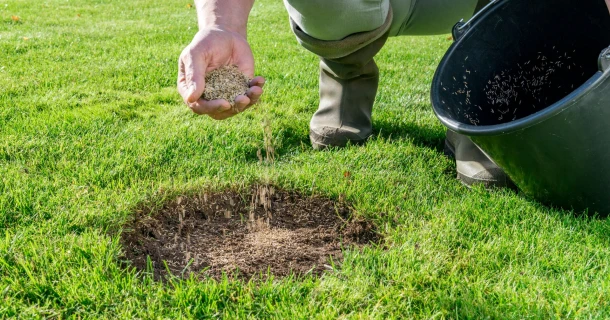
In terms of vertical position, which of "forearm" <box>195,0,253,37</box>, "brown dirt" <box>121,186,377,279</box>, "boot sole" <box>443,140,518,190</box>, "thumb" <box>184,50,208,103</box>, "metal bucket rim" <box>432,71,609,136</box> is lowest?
"brown dirt" <box>121,186,377,279</box>

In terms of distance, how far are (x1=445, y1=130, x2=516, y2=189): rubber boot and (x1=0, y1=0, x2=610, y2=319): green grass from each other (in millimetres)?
59

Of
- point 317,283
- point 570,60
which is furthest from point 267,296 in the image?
point 570,60

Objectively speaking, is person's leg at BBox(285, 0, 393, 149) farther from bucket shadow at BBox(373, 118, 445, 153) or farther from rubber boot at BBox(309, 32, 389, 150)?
bucket shadow at BBox(373, 118, 445, 153)

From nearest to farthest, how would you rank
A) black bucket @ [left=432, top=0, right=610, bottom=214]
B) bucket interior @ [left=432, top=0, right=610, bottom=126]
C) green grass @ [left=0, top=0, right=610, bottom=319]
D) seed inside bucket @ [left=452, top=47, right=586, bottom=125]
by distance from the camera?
1. green grass @ [left=0, top=0, right=610, bottom=319]
2. black bucket @ [left=432, top=0, right=610, bottom=214]
3. bucket interior @ [left=432, top=0, right=610, bottom=126]
4. seed inside bucket @ [left=452, top=47, right=586, bottom=125]

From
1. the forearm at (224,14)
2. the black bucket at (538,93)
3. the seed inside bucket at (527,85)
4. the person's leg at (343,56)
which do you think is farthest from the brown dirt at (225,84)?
the seed inside bucket at (527,85)

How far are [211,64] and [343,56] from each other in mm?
835

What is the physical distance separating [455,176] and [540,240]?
661 mm

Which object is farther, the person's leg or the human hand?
the person's leg

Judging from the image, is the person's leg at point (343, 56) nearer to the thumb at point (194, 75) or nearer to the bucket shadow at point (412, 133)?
the bucket shadow at point (412, 133)

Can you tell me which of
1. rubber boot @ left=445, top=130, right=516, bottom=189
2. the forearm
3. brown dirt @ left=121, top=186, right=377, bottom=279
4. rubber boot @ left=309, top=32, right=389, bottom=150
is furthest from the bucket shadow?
the forearm

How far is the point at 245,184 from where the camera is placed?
8.00 ft

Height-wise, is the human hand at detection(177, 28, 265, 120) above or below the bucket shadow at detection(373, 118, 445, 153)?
above

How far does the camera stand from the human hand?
6.18ft

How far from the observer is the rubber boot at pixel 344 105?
9.40ft
